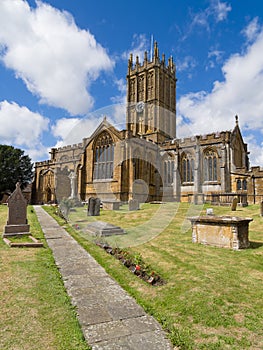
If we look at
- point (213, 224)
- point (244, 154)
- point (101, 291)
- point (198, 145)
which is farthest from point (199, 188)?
point (101, 291)

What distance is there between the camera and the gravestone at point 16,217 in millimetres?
9242

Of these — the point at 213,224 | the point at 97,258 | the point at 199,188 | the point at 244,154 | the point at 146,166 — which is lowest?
the point at 97,258

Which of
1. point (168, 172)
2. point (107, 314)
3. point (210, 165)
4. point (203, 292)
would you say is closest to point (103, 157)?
point (168, 172)

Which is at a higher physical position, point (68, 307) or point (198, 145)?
point (198, 145)

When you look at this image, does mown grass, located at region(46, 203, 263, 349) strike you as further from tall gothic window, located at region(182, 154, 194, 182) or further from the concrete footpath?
tall gothic window, located at region(182, 154, 194, 182)

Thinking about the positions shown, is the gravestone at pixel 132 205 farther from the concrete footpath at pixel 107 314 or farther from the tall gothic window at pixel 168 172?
the concrete footpath at pixel 107 314

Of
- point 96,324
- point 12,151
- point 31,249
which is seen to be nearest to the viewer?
point 96,324

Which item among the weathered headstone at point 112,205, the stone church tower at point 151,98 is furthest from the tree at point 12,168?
the weathered headstone at point 112,205

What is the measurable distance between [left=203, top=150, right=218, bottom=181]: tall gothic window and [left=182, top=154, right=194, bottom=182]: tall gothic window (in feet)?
6.03

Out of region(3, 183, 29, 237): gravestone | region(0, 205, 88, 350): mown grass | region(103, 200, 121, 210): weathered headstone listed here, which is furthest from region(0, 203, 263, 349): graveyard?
region(103, 200, 121, 210): weathered headstone

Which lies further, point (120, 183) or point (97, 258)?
point (120, 183)

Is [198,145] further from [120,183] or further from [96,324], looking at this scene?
[96,324]

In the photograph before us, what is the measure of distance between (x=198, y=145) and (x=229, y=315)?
3055cm

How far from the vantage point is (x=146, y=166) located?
32219 millimetres
